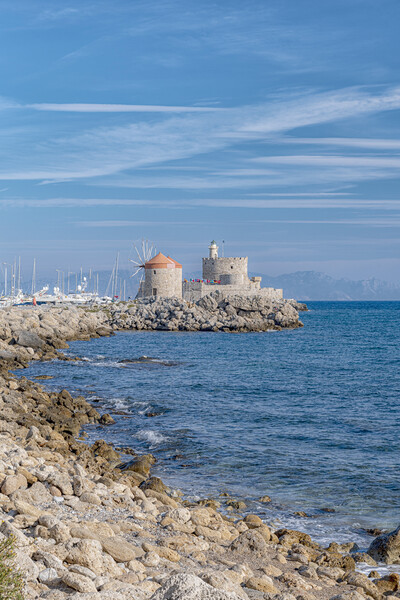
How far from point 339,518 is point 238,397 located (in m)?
11.3

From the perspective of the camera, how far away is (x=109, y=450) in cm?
1333

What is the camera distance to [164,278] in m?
65.6

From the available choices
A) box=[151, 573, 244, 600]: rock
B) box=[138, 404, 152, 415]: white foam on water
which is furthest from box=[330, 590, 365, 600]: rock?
box=[138, 404, 152, 415]: white foam on water

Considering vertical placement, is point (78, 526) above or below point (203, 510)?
above

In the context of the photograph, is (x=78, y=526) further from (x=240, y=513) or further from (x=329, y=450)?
(x=329, y=450)

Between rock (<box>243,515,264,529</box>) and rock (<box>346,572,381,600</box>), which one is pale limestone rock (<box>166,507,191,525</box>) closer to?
rock (<box>243,515,264,529</box>)

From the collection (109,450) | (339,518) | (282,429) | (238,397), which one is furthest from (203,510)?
(238,397)

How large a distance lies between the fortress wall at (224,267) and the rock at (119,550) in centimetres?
6124

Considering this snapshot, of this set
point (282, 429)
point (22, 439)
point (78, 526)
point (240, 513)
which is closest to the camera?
point (78, 526)

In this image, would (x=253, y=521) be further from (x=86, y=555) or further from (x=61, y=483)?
(x=86, y=555)

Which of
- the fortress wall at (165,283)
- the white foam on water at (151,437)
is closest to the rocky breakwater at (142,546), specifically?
the white foam on water at (151,437)

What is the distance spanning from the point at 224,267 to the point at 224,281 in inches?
126

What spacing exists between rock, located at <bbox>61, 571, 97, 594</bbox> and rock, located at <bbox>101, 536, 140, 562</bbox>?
3.51 ft

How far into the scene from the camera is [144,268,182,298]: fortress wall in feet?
215
